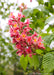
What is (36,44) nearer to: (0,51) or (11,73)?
(0,51)

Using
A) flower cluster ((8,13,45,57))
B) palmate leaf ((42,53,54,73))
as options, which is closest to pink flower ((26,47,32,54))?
flower cluster ((8,13,45,57))

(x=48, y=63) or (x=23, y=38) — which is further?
(x=23, y=38)

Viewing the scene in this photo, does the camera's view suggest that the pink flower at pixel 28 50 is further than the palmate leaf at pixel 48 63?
Yes

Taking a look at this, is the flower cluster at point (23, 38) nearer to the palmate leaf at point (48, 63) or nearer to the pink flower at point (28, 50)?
the pink flower at point (28, 50)

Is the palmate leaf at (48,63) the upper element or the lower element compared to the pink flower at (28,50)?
upper

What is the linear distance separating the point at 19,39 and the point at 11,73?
1.62 meters

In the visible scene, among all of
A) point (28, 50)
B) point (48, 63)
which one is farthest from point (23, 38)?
point (48, 63)

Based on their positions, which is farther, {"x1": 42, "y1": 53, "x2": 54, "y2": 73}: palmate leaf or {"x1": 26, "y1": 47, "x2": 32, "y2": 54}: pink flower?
{"x1": 26, "y1": 47, "x2": 32, "y2": 54}: pink flower

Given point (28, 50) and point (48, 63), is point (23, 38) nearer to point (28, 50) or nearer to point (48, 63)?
point (28, 50)

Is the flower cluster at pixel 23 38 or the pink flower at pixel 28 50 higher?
the flower cluster at pixel 23 38

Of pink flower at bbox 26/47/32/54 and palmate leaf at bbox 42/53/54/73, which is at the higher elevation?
palmate leaf at bbox 42/53/54/73

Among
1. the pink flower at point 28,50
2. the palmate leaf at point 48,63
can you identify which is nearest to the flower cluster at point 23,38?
the pink flower at point 28,50

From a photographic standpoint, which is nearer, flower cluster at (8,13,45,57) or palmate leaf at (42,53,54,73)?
palmate leaf at (42,53,54,73)

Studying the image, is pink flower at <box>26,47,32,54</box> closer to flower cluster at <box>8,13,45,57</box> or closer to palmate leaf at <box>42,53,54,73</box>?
flower cluster at <box>8,13,45,57</box>
